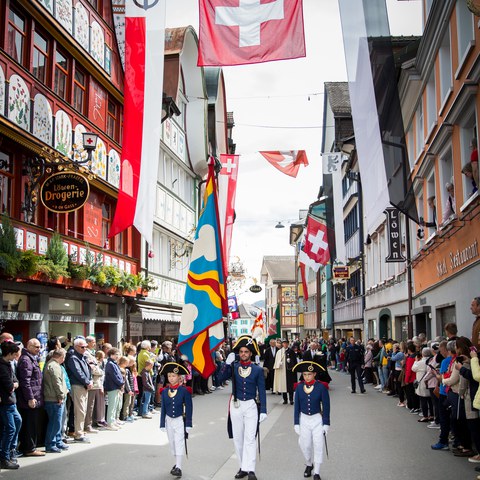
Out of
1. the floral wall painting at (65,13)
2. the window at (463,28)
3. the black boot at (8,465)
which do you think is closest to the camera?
the black boot at (8,465)

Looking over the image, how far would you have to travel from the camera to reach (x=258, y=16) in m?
11.0

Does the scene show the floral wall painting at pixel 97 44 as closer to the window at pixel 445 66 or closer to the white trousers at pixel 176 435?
the window at pixel 445 66

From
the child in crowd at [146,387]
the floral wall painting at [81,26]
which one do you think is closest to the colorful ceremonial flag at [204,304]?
the child in crowd at [146,387]

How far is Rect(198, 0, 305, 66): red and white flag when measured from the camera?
10836 mm

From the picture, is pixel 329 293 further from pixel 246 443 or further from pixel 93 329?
pixel 246 443

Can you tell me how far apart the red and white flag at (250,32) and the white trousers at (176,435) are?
18.0ft

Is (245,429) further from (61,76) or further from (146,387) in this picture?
(61,76)

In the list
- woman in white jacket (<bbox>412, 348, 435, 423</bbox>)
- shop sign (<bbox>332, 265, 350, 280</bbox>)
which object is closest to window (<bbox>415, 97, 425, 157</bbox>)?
woman in white jacket (<bbox>412, 348, 435, 423</bbox>)

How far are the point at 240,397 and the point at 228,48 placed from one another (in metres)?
5.50

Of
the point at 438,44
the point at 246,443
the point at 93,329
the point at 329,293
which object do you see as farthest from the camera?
the point at 329,293

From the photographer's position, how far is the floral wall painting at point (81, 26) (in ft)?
60.6

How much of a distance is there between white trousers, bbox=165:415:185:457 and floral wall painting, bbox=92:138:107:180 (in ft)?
37.4

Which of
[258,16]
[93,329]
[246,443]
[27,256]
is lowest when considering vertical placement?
[246,443]

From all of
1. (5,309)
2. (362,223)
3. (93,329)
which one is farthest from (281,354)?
(362,223)
